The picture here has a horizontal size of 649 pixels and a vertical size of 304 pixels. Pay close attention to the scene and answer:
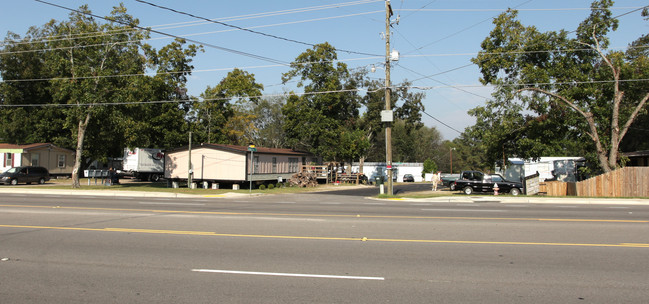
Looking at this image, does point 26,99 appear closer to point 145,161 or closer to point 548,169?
point 145,161

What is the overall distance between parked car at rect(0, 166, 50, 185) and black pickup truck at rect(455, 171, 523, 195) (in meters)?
37.9

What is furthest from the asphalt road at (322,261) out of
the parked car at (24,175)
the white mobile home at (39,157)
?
the white mobile home at (39,157)

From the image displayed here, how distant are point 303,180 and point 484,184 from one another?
645 inches

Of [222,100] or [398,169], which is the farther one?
[398,169]

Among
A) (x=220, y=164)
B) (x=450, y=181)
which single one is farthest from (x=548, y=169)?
(x=220, y=164)

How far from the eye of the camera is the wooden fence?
28062 mm

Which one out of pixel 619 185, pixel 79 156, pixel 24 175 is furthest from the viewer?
pixel 24 175

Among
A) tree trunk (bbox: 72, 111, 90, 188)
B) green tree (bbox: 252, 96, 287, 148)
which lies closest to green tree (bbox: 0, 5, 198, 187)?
tree trunk (bbox: 72, 111, 90, 188)

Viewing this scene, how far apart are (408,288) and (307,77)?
4672 cm

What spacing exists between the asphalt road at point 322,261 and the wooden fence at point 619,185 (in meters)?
18.5

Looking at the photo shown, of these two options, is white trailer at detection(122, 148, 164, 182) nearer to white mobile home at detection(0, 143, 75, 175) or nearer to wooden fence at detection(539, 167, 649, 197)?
white mobile home at detection(0, 143, 75, 175)

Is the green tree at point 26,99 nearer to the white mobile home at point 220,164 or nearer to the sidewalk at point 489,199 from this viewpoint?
the white mobile home at point 220,164

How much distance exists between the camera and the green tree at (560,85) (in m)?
30.3

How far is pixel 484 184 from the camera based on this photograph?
30.5 m
